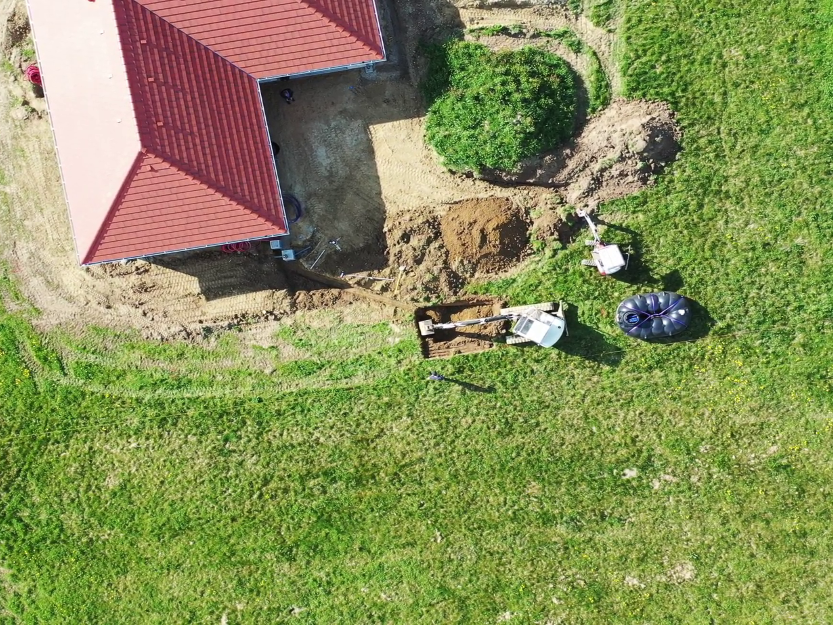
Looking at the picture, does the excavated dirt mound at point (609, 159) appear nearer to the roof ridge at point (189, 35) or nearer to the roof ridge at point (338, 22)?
the roof ridge at point (338, 22)

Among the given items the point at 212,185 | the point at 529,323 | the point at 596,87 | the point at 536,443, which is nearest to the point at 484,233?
the point at 529,323

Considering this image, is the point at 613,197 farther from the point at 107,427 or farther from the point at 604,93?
the point at 107,427

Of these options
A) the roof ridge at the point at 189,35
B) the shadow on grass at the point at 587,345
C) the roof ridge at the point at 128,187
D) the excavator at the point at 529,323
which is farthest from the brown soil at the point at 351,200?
the shadow on grass at the point at 587,345

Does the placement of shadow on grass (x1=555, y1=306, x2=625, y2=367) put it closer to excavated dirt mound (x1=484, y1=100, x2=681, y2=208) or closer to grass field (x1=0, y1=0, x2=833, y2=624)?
grass field (x1=0, y1=0, x2=833, y2=624)

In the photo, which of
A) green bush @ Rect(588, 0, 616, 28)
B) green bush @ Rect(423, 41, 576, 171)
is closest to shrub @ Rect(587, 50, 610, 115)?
green bush @ Rect(423, 41, 576, 171)

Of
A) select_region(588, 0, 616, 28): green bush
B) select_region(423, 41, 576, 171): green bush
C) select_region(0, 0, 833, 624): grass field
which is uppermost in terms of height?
select_region(588, 0, 616, 28): green bush

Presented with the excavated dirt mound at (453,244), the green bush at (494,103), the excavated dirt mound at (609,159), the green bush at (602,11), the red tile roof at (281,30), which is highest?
the red tile roof at (281,30)
